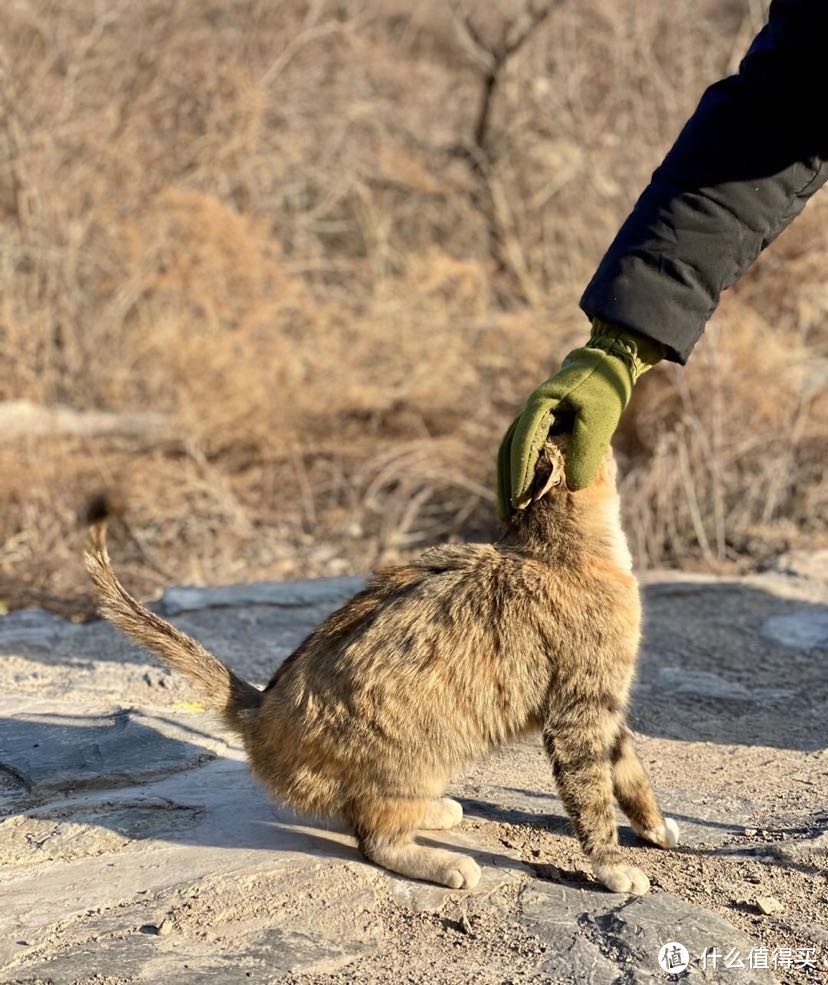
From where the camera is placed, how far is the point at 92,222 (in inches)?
384

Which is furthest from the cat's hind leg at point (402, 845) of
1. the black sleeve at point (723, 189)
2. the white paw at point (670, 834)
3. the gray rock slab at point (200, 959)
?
the black sleeve at point (723, 189)

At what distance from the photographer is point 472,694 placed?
10.4 ft

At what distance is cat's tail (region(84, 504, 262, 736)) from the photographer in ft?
11.3

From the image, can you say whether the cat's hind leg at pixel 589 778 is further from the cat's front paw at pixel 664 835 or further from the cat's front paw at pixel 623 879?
the cat's front paw at pixel 664 835

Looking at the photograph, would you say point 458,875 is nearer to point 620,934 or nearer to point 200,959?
point 620,934

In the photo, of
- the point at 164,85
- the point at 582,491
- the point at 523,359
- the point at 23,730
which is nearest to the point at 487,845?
the point at 582,491

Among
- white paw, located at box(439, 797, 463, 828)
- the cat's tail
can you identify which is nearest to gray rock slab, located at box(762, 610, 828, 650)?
white paw, located at box(439, 797, 463, 828)

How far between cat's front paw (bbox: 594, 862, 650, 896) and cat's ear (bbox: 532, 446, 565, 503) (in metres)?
0.97

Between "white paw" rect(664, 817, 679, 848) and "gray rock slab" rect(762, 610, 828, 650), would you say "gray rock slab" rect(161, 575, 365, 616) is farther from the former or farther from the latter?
"white paw" rect(664, 817, 679, 848)

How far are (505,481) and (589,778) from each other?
0.82 metres

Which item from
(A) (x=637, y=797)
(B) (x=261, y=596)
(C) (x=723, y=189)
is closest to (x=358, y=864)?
(A) (x=637, y=797)

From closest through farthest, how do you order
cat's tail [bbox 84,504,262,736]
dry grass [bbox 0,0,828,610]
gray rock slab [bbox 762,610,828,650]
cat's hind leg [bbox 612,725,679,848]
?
cat's hind leg [bbox 612,725,679,848] → cat's tail [bbox 84,504,262,736] → gray rock slab [bbox 762,610,828,650] → dry grass [bbox 0,0,828,610]

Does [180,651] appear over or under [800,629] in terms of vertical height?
over

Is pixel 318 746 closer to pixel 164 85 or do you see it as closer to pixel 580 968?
pixel 580 968
